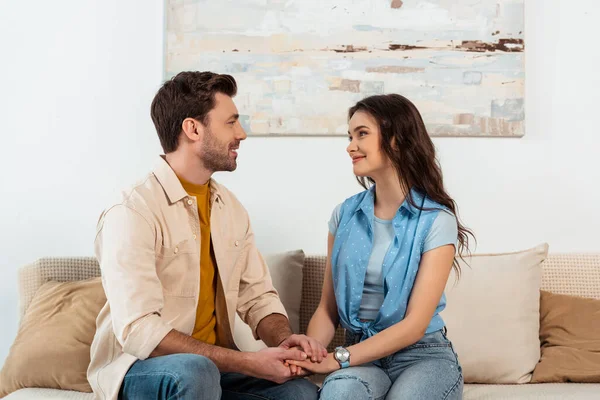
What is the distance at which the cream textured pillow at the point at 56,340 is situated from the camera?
2.29 meters

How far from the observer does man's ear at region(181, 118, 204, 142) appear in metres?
2.09

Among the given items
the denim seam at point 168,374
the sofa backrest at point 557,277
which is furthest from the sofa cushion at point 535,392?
the denim seam at point 168,374

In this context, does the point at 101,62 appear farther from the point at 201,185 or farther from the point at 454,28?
the point at 454,28

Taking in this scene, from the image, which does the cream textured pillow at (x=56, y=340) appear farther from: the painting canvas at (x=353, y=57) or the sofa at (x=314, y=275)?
the painting canvas at (x=353, y=57)

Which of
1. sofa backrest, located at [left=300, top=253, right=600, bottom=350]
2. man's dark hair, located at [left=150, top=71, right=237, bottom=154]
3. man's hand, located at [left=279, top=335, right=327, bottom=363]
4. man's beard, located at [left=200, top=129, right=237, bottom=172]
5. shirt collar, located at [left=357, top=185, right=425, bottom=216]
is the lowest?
man's hand, located at [left=279, top=335, right=327, bottom=363]

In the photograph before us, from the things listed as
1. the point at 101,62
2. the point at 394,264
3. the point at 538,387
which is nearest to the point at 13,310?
the point at 101,62

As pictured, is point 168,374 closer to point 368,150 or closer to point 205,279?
point 205,279

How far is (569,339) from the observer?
2359mm

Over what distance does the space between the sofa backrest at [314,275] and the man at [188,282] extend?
0.39 meters

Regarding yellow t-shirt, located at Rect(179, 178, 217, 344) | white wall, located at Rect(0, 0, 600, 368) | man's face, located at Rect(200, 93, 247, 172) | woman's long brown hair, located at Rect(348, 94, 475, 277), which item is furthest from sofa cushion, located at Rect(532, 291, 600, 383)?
man's face, located at Rect(200, 93, 247, 172)

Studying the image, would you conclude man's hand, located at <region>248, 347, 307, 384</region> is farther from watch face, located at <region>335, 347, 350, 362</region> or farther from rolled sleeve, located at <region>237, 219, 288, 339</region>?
rolled sleeve, located at <region>237, 219, 288, 339</region>

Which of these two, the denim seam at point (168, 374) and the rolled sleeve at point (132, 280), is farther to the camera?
the rolled sleeve at point (132, 280)

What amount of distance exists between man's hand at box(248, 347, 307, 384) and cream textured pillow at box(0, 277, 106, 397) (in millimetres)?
717

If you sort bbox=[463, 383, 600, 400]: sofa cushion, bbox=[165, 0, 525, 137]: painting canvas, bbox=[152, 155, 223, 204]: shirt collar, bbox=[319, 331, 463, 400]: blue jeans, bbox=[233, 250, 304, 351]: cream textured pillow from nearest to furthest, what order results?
bbox=[319, 331, 463, 400]: blue jeans
bbox=[152, 155, 223, 204]: shirt collar
bbox=[463, 383, 600, 400]: sofa cushion
bbox=[233, 250, 304, 351]: cream textured pillow
bbox=[165, 0, 525, 137]: painting canvas
